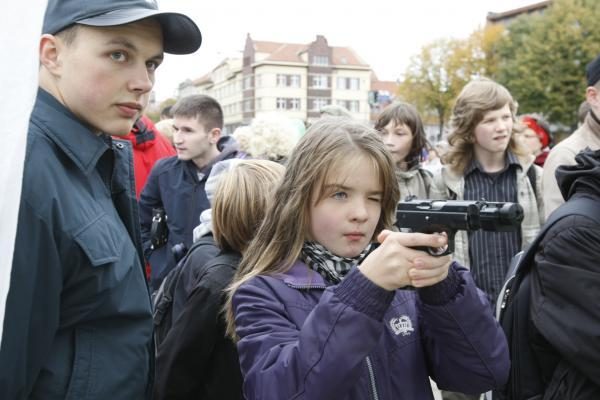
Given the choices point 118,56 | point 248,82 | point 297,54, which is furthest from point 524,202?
point 248,82

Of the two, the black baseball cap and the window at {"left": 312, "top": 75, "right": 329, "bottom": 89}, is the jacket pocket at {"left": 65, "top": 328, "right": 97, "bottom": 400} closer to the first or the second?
the black baseball cap

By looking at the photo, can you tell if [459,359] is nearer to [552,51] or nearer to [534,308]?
[534,308]

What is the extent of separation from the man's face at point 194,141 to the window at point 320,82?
83.8 m

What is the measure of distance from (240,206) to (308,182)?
76 centimetres

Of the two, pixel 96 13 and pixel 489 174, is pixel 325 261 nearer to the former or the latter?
pixel 96 13

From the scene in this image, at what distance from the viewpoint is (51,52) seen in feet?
5.53

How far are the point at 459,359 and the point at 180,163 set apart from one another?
12.1 feet

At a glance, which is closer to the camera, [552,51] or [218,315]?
[218,315]

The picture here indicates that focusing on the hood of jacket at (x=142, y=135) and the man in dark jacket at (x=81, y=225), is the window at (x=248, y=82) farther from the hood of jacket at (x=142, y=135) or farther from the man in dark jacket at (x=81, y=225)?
the man in dark jacket at (x=81, y=225)

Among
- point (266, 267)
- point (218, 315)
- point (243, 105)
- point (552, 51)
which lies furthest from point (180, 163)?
point (243, 105)

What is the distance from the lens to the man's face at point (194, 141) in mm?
5009

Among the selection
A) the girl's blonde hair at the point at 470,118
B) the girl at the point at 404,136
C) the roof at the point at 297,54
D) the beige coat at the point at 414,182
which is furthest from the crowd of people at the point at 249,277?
the roof at the point at 297,54

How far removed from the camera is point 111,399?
5.44 feet

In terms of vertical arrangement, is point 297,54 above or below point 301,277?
above
